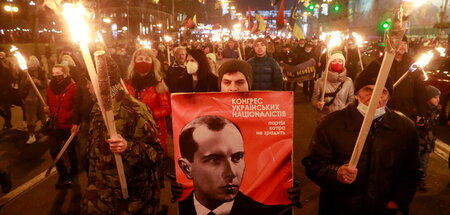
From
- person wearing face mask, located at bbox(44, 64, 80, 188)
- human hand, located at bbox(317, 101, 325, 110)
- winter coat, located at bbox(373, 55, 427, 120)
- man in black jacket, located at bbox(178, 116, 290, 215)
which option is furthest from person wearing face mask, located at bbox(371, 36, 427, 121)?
person wearing face mask, located at bbox(44, 64, 80, 188)

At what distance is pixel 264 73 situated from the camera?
255 inches

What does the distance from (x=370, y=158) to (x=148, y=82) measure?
311cm

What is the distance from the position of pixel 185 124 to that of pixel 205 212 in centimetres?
61

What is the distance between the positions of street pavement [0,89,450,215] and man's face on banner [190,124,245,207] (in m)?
2.56

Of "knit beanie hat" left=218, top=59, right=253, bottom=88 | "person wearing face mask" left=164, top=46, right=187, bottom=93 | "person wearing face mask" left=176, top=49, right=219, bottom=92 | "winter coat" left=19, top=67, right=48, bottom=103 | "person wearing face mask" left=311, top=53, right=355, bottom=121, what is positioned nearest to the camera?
"knit beanie hat" left=218, top=59, right=253, bottom=88

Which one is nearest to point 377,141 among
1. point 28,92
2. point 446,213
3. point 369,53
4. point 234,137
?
point 234,137

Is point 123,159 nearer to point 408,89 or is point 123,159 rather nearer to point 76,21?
point 76,21

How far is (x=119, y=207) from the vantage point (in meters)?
3.08

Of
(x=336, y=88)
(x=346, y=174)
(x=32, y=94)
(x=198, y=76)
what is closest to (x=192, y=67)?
(x=198, y=76)

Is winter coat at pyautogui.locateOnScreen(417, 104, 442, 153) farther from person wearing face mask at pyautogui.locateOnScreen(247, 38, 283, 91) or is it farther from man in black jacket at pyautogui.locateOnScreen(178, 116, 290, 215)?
man in black jacket at pyautogui.locateOnScreen(178, 116, 290, 215)

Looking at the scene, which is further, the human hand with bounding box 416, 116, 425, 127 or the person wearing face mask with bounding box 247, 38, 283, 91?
the person wearing face mask with bounding box 247, 38, 283, 91

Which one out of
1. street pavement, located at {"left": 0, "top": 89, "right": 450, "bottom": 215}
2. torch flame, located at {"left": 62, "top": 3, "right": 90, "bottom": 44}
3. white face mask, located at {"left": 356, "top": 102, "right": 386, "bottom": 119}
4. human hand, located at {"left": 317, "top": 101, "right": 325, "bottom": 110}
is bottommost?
street pavement, located at {"left": 0, "top": 89, "right": 450, "bottom": 215}

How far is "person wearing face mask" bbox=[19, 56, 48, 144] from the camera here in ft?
28.3

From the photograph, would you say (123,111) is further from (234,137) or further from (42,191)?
(42,191)
